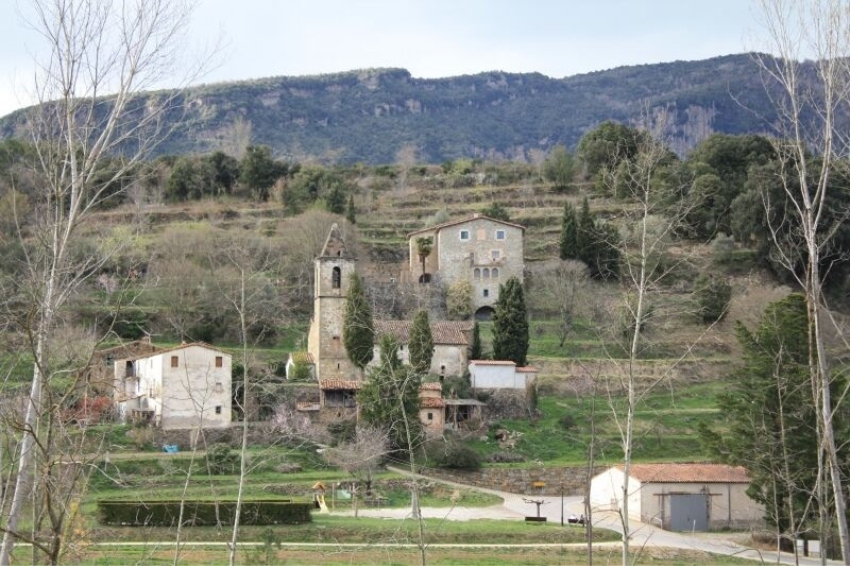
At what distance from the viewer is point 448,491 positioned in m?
40.2

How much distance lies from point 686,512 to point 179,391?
2075 cm

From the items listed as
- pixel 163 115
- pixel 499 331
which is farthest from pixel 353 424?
pixel 163 115

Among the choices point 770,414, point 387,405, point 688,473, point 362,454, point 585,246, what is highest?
point 585,246

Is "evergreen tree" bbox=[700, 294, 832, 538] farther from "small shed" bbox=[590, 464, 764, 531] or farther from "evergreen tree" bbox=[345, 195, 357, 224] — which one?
"evergreen tree" bbox=[345, 195, 357, 224]

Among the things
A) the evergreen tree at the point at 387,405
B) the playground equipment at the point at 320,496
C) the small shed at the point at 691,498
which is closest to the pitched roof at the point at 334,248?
the evergreen tree at the point at 387,405

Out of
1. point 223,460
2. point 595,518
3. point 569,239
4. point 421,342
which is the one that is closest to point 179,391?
point 223,460

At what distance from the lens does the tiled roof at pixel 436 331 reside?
5144 centimetres

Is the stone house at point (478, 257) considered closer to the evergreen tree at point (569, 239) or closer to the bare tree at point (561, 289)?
the bare tree at point (561, 289)

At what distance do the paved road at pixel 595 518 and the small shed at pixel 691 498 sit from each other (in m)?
0.75

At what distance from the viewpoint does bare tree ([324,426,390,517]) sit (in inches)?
1508

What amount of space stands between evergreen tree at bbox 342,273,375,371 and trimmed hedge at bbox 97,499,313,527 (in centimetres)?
1779

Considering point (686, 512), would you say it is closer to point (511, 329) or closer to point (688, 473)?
point (688, 473)

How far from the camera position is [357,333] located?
165 feet

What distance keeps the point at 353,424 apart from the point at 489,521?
11.9 meters
